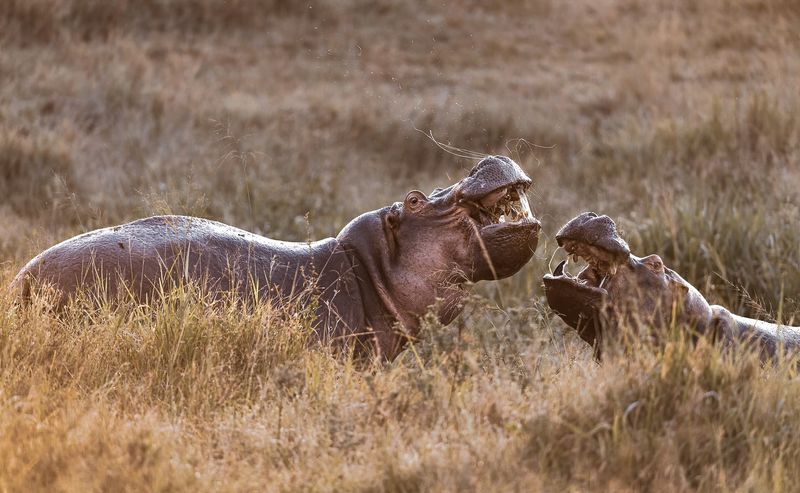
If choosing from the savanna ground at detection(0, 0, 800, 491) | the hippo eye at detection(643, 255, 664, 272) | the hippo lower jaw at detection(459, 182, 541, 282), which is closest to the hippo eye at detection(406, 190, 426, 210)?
the hippo lower jaw at detection(459, 182, 541, 282)

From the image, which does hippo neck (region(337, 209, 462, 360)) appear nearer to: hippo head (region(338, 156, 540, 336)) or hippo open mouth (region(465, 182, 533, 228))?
hippo head (region(338, 156, 540, 336))

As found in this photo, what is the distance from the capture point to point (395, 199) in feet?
36.1

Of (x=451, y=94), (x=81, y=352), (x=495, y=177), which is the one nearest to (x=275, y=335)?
(x=81, y=352)

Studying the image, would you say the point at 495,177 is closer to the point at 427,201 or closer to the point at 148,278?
the point at 427,201

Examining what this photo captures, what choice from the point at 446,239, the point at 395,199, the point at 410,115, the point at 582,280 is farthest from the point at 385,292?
the point at 410,115

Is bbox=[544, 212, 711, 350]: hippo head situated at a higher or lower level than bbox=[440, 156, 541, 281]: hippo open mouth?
lower

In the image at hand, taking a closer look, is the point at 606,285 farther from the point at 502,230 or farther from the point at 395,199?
the point at 395,199

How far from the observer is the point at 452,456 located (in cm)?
349

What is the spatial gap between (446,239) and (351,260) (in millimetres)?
445

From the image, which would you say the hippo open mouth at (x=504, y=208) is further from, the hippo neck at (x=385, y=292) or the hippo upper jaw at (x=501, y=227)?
the hippo neck at (x=385, y=292)

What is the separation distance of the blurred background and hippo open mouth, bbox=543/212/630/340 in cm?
184

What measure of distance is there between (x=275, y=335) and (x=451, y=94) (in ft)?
33.6

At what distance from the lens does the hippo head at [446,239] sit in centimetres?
501

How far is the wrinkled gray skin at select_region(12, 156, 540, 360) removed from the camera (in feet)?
16.2
